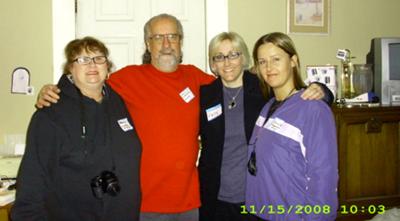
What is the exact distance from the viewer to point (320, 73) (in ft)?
8.82

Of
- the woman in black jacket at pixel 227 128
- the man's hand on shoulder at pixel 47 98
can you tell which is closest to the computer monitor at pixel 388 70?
the woman in black jacket at pixel 227 128

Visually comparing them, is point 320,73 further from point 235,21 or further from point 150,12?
point 150,12

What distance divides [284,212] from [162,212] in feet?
2.14

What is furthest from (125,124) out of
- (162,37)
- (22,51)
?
(22,51)

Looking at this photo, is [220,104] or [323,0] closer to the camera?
[220,104]

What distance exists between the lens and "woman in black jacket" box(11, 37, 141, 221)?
55.1 inches

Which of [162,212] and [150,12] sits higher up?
[150,12]

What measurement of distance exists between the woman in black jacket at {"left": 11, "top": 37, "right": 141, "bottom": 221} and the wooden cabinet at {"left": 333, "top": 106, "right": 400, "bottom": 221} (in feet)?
4.45

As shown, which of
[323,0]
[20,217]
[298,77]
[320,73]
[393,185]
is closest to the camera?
[20,217]

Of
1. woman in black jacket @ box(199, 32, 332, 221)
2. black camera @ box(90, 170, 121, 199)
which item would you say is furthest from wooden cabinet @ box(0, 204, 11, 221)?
woman in black jacket @ box(199, 32, 332, 221)

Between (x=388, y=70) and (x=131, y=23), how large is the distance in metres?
1.97

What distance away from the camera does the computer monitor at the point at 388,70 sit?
99.6 inches

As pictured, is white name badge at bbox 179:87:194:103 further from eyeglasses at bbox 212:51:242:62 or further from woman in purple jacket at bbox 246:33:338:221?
woman in purple jacket at bbox 246:33:338:221

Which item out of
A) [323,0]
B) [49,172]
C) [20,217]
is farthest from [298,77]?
[323,0]
